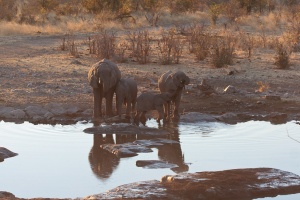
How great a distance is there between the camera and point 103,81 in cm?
1392

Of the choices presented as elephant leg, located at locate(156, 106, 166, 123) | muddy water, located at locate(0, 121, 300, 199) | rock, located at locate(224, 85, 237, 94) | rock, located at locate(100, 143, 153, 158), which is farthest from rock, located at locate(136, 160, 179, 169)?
rock, located at locate(224, 85, 237, 94)

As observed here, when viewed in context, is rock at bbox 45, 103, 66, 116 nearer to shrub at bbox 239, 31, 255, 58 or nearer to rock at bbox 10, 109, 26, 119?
rock at bbox 10, 109, 26, 119

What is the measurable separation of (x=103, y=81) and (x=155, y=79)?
196 inches

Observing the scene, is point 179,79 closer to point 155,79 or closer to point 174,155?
point 174,155

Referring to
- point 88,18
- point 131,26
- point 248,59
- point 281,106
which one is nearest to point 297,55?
point 248,59

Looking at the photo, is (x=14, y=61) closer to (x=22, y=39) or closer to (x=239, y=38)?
(x=22, y=39)

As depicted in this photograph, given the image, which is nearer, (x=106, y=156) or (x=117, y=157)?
(x=117, y=157)

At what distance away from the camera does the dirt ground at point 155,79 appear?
16047mm

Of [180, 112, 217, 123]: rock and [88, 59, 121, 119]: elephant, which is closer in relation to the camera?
[88, 59, 121, 119]: elephant

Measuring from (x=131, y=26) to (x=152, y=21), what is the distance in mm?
2196

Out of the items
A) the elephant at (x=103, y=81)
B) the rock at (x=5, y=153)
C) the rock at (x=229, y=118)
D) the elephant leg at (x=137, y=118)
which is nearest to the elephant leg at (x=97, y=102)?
the elephant at (x=103, y=81)

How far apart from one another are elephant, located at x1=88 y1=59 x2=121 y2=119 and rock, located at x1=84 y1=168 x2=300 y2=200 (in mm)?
4569

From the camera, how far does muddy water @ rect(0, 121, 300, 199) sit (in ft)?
31.6

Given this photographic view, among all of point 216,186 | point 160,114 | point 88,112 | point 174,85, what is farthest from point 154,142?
point 216,186
